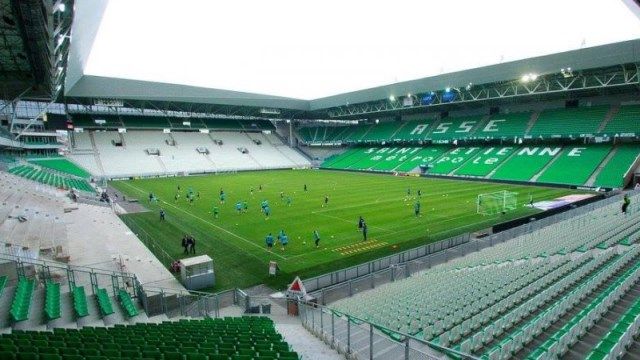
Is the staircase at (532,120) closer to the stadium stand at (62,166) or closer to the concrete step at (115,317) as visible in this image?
the concrete step at (115,317)

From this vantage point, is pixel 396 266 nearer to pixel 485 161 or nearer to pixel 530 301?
pixel 530 301

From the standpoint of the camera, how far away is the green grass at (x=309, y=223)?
1819 cm

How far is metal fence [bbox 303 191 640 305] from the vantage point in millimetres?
13473

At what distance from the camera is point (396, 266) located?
50.0 ft

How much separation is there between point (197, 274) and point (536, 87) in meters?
45.9

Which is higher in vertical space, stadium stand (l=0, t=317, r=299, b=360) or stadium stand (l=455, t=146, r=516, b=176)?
stadium stand (l=455, t=146, r=516, b=176)

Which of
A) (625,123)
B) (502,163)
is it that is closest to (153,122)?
(502,163)

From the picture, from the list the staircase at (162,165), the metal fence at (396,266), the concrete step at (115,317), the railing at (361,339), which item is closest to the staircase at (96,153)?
the staircase at (162,165)

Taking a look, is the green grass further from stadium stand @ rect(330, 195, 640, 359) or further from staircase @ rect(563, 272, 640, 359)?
staircase @ rect(563, 272, 640, 359)

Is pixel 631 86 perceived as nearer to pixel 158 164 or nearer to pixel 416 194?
pixel 416 194

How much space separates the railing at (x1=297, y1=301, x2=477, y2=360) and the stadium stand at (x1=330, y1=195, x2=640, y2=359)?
0.34m

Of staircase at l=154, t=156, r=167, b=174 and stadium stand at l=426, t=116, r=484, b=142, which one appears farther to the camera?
staircase at l=154, t=156, r=167, b=174

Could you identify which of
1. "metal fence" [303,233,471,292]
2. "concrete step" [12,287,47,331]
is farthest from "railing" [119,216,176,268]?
"metal fence" [303,233,471,292]

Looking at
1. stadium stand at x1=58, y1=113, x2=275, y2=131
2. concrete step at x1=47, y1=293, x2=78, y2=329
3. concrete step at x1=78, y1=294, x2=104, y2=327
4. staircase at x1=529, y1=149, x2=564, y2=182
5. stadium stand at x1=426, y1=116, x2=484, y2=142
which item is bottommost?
concrete step at x1=78, y1=294, x2=104, y2=327
